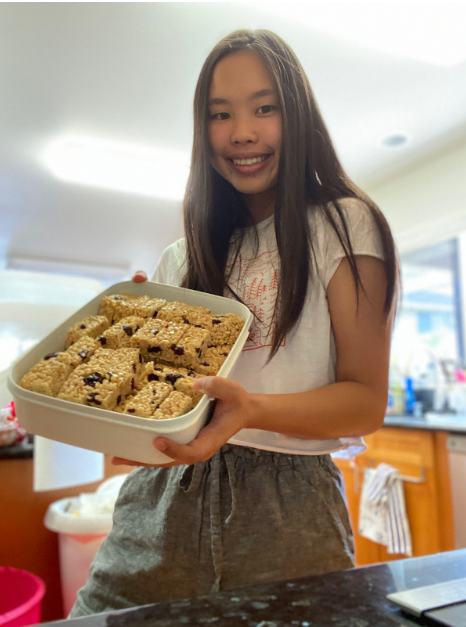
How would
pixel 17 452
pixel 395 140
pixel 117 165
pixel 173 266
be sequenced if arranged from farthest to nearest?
pixel 117 165, pixel 395 140, pixel 17 452, pixel 173 266

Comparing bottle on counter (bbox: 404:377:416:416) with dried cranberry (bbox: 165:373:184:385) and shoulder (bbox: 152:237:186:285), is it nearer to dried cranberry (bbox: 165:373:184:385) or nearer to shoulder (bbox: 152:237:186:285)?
shoulder (bbox: 152:237:186:285)

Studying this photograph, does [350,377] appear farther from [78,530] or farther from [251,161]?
[78,530]

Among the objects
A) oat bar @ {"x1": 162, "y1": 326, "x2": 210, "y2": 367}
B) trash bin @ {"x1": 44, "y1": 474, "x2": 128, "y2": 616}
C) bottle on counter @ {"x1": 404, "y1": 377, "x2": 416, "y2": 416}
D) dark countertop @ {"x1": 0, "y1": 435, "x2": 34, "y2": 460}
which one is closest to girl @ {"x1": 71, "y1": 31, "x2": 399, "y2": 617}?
oat bar @ {"x1": 162, "y1": 326, "x2": 210, "y2": 367}

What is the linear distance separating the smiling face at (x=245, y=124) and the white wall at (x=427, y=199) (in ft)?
8.53

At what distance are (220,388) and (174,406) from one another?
45mm

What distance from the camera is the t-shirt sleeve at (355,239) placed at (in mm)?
612

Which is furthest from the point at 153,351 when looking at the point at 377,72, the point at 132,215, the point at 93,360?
the point at 132,215

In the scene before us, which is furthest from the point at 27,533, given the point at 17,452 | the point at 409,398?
the point at 409,398

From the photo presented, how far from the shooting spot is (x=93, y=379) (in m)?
0.46

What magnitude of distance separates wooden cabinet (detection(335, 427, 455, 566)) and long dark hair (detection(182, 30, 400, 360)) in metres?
1.62

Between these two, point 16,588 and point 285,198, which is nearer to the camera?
point 285,198

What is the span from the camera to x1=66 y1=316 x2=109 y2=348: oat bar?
51 centimetres

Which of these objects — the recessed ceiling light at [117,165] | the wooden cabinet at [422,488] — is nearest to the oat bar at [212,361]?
the wooden cabinet at [422,488]

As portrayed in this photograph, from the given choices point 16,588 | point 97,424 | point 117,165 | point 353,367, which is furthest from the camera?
point 117,165
